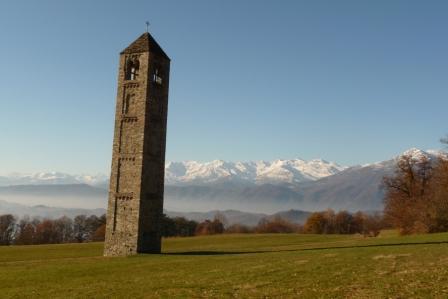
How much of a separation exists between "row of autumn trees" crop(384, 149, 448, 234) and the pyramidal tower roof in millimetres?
37910

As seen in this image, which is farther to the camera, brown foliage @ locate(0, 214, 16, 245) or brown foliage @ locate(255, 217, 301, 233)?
brown foliage @ locate(255, 217, 301, 233)

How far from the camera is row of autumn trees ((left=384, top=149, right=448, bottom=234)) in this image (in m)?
57.7

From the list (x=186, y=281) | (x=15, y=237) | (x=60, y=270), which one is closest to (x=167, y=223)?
(x=15, y=237)

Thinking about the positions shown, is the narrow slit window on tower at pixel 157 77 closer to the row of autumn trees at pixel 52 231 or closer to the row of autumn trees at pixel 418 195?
the row of autumn trees at pixel 418 195

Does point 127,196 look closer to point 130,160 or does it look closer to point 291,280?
point 130,160

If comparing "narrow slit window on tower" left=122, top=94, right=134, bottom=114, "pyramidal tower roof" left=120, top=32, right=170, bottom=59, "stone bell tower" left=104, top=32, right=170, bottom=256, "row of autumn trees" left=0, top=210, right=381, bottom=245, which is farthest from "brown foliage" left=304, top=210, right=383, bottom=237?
"narrow slit window on tower" left=122, top=94, right=134, bottom=114

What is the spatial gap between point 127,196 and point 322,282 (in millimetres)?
28651

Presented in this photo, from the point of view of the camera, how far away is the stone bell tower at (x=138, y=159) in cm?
4494

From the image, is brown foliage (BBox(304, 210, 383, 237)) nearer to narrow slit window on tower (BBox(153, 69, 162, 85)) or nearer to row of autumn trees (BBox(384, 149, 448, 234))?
row of autumn trees (BBox(384, 149, 448, 234))

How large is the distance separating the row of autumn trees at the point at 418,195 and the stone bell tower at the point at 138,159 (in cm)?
3453

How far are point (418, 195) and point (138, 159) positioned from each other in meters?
46.1

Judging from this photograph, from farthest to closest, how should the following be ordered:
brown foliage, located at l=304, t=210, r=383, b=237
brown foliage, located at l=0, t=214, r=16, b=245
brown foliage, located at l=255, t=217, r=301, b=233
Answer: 1. brown foliage, located at l=255, t=217, r=301, b=233
2. brown foliage, located at l=304, t=210, r=383, b=237
3. brown foliage, located at l=0, t=214, r=16, b=245

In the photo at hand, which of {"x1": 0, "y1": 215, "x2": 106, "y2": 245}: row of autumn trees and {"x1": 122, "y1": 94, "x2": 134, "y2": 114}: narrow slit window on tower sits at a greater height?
{"x1": 122, "y1": 94, "x2": 134, "y2": 114}: narrow slit window on tower

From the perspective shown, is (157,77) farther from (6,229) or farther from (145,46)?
(6,229)
